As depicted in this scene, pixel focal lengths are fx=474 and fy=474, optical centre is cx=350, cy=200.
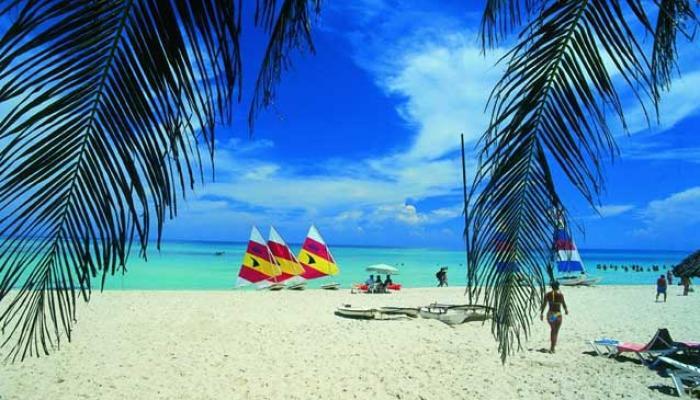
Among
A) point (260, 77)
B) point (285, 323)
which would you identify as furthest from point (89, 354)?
point (260, 77)

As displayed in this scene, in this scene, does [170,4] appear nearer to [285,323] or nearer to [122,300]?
[285,323]

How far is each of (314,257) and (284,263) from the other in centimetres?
193

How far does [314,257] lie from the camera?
2619 cm

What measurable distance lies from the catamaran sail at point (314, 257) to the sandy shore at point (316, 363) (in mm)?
13202

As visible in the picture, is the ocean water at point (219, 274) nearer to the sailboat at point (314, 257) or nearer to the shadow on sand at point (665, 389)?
the shadow on sand at point (665, 389)

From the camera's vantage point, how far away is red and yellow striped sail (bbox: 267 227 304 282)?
2481 cm

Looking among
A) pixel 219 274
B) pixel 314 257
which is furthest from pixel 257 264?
pixel 219 274

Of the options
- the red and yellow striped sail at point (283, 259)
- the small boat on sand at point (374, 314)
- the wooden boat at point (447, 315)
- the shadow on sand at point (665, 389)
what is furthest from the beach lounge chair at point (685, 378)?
the red and yellow striped sail at point (283, 259)

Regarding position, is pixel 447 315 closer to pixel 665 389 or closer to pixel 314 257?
pixel 665 389

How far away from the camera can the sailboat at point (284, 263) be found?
2458cm

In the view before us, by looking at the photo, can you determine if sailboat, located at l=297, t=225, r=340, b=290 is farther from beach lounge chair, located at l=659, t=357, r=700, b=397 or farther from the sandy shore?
beach lounge chair, located at l=659, t=357, r=700, b=397

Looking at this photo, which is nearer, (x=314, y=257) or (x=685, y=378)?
(x=685, y=378)

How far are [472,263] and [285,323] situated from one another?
10.2 metres

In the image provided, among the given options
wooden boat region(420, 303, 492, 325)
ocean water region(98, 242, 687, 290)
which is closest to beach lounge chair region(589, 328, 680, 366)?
wooden boat region(420, 303, 492, 325)
